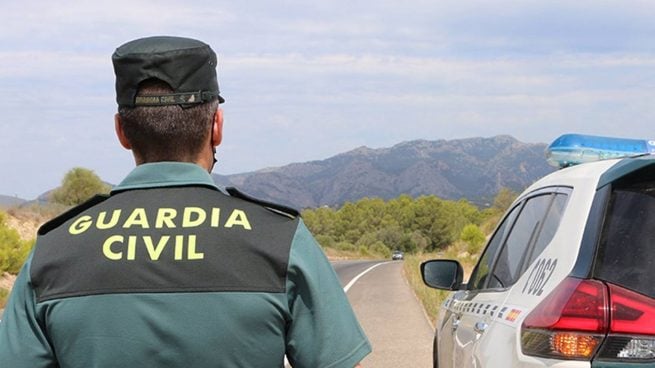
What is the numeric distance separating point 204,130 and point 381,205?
151 metres

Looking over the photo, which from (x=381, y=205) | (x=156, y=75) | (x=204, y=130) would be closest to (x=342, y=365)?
(x=204, y=130)

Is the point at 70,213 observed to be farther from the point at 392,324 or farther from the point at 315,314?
the point at 392,324

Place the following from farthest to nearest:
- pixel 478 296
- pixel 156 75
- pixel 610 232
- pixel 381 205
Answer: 1. pixel 381 205
2. pixel 478 296
3. pixel 610 232
4. pixel 156 75

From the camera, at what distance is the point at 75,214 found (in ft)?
7.89

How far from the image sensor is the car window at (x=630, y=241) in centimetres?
298

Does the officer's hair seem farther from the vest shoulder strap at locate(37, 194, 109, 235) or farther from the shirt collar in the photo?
the vest shoulder strap at locate(37, 194, 109, 235)

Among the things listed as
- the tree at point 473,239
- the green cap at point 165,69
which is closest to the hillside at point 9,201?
the tree at point 473,239

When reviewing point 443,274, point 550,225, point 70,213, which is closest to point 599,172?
point 550,225

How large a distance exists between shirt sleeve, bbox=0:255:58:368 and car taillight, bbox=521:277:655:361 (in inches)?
58.1

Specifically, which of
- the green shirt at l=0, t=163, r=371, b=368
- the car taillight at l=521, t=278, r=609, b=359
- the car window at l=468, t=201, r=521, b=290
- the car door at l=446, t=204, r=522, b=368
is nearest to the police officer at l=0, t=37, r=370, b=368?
the green shirt at l=0, t=163, r=371, b=368

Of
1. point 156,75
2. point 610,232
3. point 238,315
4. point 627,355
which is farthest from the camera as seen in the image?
point 610,232

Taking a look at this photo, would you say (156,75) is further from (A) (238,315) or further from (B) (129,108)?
(A) (238,315)

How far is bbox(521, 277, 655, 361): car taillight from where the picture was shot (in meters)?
2.86

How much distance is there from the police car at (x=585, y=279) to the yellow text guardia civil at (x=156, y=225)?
1.18 meters
